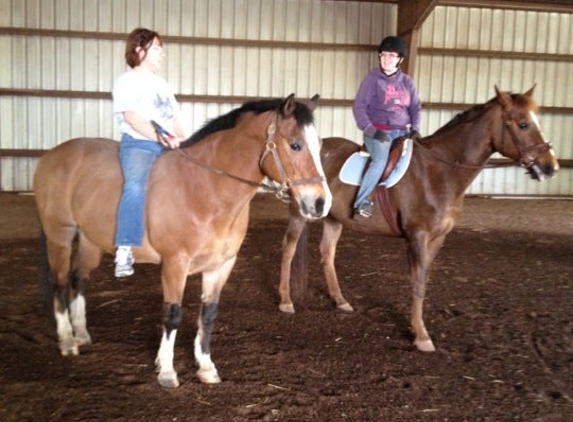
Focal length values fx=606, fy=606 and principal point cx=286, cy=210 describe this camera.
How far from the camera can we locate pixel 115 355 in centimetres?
416

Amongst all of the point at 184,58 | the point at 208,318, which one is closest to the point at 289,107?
the point at 208,318

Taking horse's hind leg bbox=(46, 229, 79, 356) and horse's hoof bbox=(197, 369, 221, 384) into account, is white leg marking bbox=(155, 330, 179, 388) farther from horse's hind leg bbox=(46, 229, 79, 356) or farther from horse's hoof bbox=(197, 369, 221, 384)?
horse's hind leg bbox=(46, 229, 79, 356)

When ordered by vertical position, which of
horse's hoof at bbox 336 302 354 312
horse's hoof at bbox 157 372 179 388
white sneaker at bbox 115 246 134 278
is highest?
white sneaker at bbox 115 246 134 278

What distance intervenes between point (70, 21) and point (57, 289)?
31.7 ft

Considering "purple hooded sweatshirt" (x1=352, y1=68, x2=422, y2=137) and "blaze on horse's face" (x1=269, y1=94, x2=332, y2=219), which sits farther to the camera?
"purple hooded sweatshirt" (x1=352, y1=68, x2=422, y2=137)

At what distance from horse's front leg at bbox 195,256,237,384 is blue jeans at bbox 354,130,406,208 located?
162 cm

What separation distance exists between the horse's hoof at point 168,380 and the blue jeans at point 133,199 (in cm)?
82

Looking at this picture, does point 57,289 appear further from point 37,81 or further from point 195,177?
point 37,81

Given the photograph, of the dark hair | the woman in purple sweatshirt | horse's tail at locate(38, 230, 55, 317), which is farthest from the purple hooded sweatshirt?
horse's tail at locate(38, 230, 55, 317)

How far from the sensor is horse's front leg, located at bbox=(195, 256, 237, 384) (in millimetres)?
3821

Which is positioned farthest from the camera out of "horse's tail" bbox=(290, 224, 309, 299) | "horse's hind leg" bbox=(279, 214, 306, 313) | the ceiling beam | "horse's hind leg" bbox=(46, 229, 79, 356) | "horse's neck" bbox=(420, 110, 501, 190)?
the ceiling beam

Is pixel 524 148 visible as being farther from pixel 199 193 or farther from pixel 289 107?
pixel 199 193

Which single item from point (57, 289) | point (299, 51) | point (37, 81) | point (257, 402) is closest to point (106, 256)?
point (57, 289)

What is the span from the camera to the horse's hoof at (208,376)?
3777 mm
